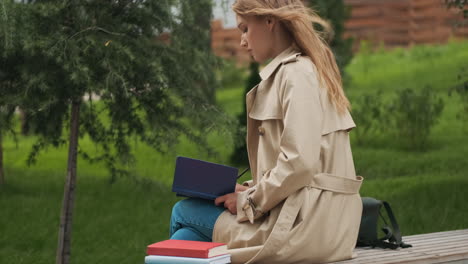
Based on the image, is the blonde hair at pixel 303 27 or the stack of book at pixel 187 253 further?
the blonde hair at pixel 303 27

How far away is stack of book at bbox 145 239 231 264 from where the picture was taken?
115 inches

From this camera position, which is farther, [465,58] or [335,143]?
[465,58]

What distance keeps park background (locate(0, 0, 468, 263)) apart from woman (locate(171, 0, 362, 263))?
1806mm

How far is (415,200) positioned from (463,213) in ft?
1.83

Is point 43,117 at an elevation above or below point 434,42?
below

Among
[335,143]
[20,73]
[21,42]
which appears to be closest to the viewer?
[335,143]

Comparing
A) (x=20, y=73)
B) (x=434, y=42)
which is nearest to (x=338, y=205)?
(x=20, y=73)

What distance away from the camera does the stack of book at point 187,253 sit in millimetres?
→ 2922

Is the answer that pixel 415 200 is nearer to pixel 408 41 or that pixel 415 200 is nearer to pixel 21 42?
pixel 21 42

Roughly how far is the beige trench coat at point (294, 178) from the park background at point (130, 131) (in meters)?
1.88

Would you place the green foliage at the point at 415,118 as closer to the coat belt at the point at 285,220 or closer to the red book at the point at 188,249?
the coat belt at the point at 285,220

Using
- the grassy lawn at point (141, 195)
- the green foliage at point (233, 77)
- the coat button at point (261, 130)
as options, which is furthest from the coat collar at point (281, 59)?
the green foliage at point (233, 77)

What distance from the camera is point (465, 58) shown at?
A: 1645 centimetres

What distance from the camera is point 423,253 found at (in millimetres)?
3574
